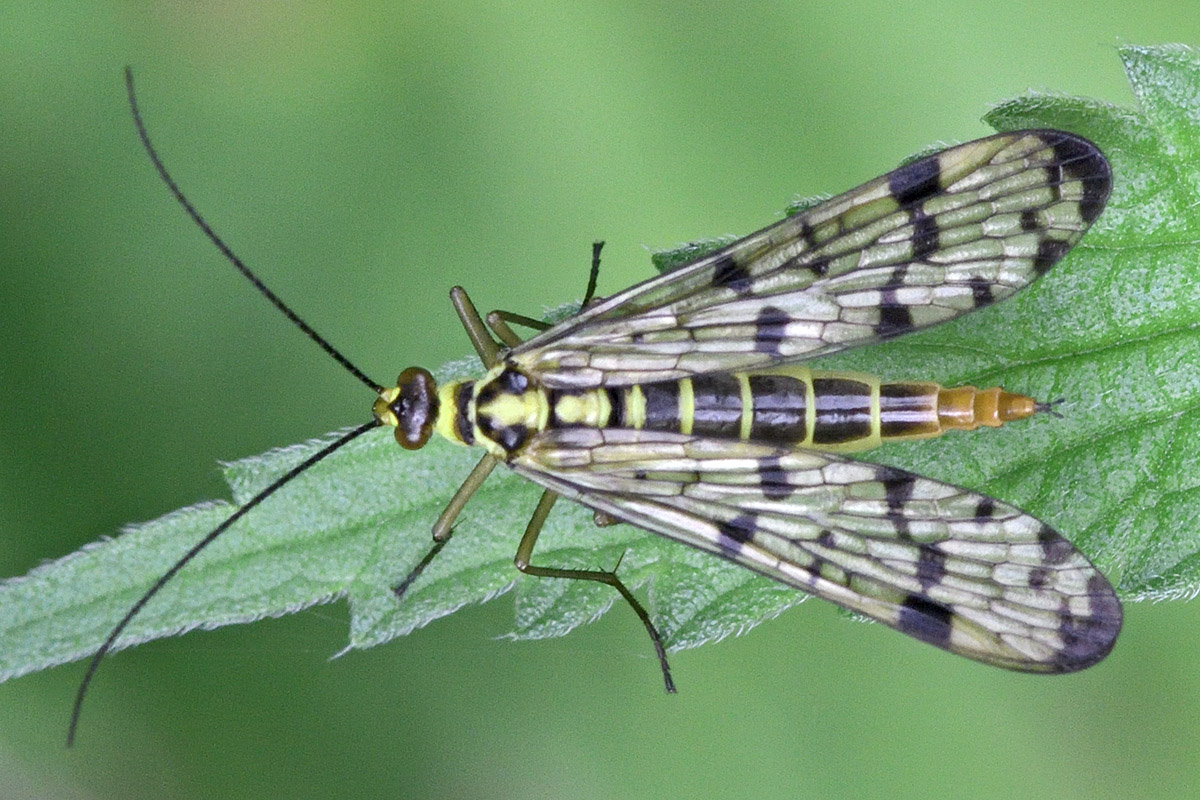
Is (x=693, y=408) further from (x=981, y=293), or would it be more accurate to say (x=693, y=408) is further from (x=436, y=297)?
(x=436, y=297)

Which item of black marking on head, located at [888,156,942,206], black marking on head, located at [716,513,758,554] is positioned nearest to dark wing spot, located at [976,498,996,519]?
black marking on head, located at [716,513,758,554]

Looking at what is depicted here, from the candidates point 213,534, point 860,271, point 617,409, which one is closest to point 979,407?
point 860,271

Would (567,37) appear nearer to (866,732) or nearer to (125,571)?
(125,571)

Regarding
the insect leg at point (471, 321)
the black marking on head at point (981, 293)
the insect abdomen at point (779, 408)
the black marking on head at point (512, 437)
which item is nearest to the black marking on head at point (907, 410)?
the insect abdomen at point (779, 408)

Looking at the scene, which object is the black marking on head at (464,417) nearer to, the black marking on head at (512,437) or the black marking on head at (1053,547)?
the black marking on head at (512,437)

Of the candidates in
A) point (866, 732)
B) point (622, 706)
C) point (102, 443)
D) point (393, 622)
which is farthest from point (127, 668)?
point (866, 732)

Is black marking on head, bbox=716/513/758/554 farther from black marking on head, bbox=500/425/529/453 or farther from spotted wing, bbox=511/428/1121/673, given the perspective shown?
black marking on head, bbox=500/425/529/453
